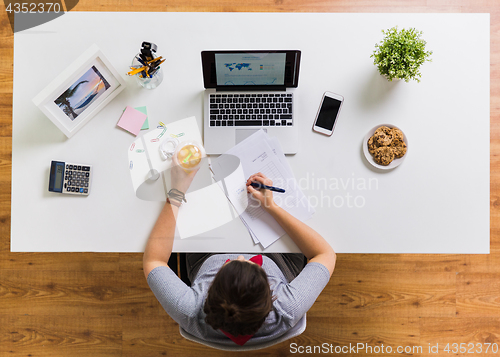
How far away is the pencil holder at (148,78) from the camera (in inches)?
39.6

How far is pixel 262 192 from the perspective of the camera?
1033 mm

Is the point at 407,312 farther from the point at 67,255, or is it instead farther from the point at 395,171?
the point at 67,255

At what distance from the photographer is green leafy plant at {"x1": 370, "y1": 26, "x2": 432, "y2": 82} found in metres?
0.95

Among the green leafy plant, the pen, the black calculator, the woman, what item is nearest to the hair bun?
the woman

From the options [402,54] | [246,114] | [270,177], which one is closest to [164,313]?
[270,177]

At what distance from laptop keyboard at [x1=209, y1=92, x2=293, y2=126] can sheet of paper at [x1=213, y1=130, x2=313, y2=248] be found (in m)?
0.06

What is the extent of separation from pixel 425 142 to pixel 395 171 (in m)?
0.14

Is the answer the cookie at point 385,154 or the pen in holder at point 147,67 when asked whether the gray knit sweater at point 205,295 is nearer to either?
the cookie at point 385,154

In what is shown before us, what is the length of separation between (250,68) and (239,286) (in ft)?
2.03

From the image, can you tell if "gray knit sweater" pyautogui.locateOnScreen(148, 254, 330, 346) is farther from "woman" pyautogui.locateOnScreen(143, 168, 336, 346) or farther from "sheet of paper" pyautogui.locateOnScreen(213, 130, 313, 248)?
"sheet of paper" pyautogui.locateOnScreen(213, 130, 313, 248)

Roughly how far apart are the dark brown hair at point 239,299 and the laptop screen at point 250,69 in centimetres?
55

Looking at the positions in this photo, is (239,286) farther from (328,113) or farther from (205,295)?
(328,113)

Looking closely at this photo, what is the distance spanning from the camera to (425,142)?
1056mm

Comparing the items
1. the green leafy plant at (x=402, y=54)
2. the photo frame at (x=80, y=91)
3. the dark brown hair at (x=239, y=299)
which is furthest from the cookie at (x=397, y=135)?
the photo frame at (x=80, y=91)
